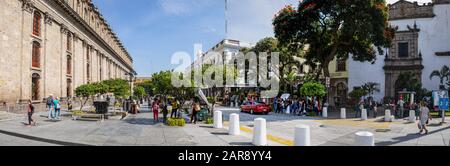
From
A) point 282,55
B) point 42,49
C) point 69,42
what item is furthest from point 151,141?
point 282,55

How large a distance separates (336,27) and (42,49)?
86.4 ft

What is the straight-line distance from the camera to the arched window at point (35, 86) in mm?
26580

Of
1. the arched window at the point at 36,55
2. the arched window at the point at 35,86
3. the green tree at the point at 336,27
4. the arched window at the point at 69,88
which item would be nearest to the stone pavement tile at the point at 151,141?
the green tree at the point at 336,27

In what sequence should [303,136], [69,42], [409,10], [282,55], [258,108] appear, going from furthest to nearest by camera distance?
[282,55], [69,42], [409,10], [258,108], [303,136]

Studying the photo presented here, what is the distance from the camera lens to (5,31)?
21891 millimetres

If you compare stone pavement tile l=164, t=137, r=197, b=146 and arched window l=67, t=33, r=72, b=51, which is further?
arched window l=67, t=33, r=72, b=51

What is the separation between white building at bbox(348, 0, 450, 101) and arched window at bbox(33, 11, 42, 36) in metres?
34.6

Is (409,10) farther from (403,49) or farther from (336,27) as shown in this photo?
(336,27)

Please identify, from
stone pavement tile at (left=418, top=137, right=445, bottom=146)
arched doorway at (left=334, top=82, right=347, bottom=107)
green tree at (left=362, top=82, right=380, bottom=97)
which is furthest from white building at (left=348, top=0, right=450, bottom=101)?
stone pavement tile at (left=418, top=137, right=445, bottom=146)

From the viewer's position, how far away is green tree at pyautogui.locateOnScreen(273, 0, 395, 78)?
958 inches

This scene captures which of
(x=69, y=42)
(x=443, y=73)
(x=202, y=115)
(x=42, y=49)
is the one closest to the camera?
(x=202, y=115)

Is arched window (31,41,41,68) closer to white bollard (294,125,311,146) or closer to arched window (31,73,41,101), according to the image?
arched window (31,73,41,101)

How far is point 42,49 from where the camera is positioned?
1102 inches
